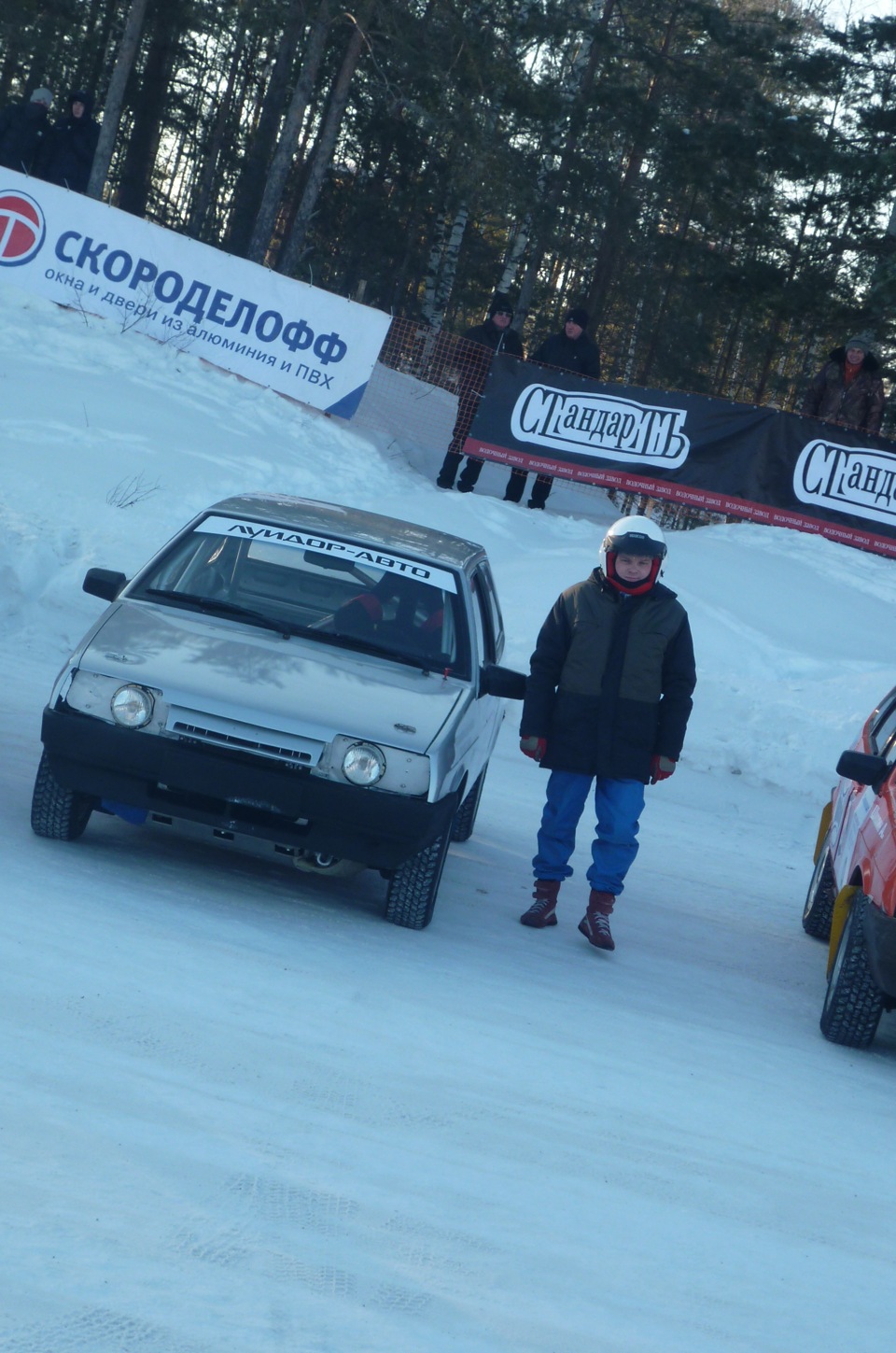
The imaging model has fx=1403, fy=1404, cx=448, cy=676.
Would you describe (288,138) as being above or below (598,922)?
above

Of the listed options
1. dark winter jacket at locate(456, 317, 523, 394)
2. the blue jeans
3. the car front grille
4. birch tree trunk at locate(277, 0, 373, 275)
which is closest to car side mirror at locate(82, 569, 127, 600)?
the car front grille

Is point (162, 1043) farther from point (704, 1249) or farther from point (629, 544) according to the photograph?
point (629, 544)

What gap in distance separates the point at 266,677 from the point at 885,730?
9.94 ft

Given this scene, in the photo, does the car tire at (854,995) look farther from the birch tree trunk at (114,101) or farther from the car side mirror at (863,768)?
the birch tree trunk at (114,101)

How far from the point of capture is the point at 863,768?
18.8 ft

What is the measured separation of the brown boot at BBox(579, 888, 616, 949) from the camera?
19.9 feet

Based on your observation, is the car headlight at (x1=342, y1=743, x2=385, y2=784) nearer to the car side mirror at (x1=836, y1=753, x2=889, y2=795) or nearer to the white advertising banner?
the car side mirror at (x1=836, y1=753, x2=889, y2=795)

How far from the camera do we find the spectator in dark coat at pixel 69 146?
16922 millimetres

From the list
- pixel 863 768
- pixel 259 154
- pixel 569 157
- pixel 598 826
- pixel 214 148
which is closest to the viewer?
pixel 863 768

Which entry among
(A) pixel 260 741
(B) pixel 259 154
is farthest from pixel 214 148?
(A) pixel 260 741

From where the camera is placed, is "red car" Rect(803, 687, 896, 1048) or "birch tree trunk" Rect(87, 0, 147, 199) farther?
"birch tree trunk" Rect(87, 0, 147, 199)

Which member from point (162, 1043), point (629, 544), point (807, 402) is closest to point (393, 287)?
point (807, 402)

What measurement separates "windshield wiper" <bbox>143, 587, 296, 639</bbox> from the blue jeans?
52.8 inches

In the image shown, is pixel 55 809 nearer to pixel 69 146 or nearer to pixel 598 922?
pixel 598 922
